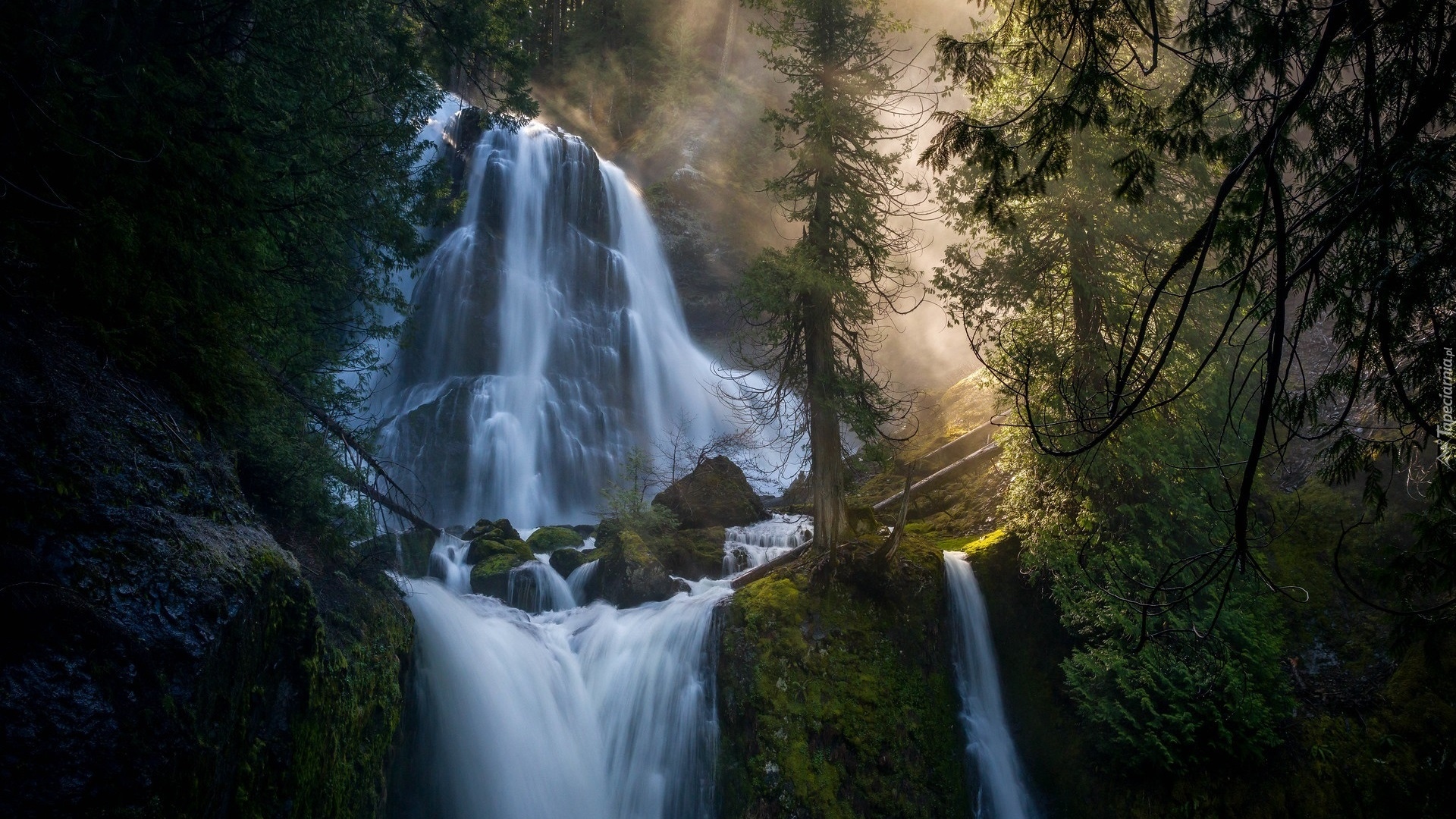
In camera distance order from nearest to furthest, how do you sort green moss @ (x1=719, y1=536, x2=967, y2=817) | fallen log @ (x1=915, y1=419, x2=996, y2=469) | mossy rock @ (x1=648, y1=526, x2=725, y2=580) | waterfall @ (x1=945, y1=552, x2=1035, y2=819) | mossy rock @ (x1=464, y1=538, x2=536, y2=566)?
green moss @ (x1=719, y1=536, x2=967, y2=817)
waterfall @ (x1=945, y1=552, x2=1035, y2=819)
mossy rock @ (x1=648, y1=526, x2=725, y2=580)
mossy rock @ (x1=464, y1=538, x2=536, y2=566)
fallen log @ (x1=915, y1=419, x2=996, y2=469)

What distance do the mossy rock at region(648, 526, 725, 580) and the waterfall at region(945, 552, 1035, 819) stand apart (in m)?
4.56

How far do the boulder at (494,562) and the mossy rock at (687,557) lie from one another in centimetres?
297

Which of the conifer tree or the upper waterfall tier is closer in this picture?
the conifer tree

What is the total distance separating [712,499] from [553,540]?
12.7 ft

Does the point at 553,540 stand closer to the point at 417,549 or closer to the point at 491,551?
the point at 491,551

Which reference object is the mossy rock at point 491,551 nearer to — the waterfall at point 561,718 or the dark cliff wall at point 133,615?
the waterfall at point 561,718

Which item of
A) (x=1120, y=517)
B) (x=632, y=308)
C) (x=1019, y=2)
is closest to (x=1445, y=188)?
(x=1019, y=2)

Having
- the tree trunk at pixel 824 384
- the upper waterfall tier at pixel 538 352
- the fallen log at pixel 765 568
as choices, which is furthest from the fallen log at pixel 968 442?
the upper waterfall tier at pixel 538 352

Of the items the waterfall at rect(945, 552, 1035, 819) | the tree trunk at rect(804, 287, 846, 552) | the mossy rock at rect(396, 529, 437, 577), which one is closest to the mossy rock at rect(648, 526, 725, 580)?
the tree trunk at rect(804, 287, 846, 552)

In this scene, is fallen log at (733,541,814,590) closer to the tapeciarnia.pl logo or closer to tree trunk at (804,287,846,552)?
tree trunk at (804,287,846,552)

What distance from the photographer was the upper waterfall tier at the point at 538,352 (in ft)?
74.1

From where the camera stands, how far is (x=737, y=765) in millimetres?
8844

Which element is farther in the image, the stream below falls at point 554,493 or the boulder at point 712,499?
the boulder at point 712,499

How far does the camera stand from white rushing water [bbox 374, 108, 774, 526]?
22578mm
